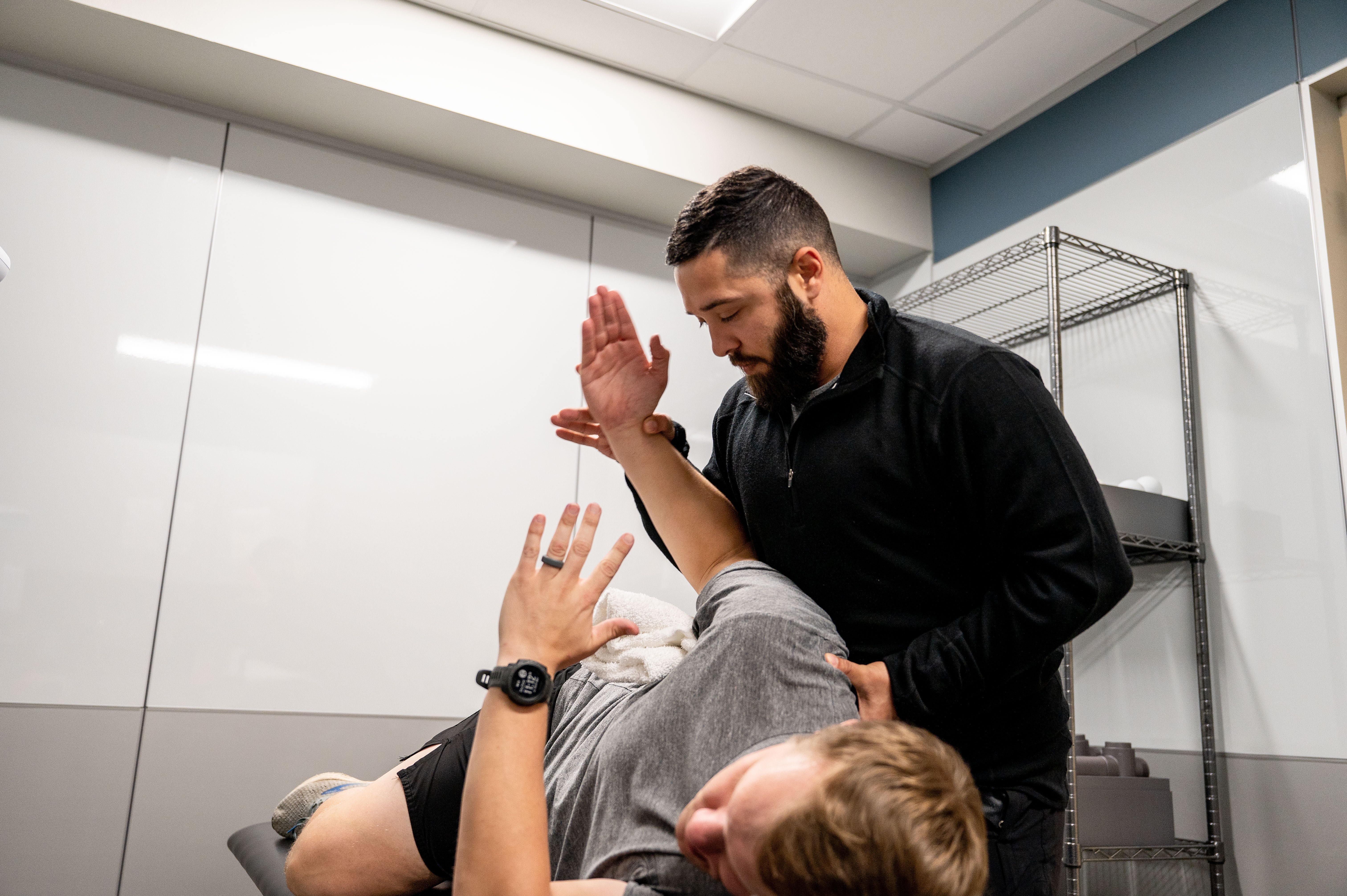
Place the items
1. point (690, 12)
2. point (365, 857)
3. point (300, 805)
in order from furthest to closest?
point (690, 12)
point (300, 805)
point (365, 857)

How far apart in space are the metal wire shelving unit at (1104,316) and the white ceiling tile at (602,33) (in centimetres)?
102

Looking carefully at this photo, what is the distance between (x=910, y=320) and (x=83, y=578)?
2.06 metres

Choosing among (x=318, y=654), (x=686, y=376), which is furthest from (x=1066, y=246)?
(x=318, y=654)

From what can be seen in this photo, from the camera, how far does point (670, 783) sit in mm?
969

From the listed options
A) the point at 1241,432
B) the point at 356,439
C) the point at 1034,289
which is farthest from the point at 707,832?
the point at 1034,289

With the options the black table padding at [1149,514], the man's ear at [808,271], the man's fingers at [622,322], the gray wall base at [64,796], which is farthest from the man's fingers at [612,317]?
the gray wall base at [64,796]

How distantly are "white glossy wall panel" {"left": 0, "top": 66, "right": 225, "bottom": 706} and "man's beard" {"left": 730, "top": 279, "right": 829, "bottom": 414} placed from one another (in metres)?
1.80

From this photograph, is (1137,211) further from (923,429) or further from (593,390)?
(593,390)

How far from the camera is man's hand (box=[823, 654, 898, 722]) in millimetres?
1207

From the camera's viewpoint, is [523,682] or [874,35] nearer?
[523,682]

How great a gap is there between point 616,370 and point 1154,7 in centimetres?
199

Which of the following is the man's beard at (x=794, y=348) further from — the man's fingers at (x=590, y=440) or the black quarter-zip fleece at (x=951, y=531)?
the man's fingers at (x=590, y=440)

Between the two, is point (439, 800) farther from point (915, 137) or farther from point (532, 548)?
point (915, 137)

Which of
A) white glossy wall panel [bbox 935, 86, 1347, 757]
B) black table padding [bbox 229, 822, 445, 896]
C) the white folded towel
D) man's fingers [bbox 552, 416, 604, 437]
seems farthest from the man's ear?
Result: white glossy wall panel [bbox 935, 86, 1347, 757]
